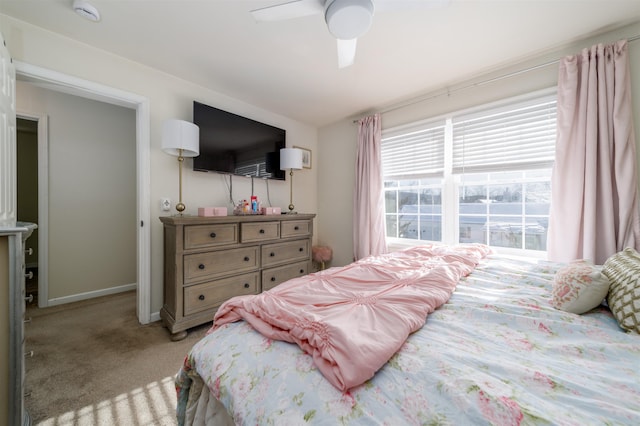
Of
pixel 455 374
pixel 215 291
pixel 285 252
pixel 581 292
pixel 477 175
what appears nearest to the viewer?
pixel 455 374

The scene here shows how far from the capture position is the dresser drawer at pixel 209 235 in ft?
6.63

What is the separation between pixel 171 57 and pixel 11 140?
1.26m

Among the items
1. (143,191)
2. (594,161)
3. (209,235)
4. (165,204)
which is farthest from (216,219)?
(594,161)

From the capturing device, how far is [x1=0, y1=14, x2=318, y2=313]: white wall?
68.7 inches

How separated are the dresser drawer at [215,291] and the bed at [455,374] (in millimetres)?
1201

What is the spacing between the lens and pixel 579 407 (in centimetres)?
50

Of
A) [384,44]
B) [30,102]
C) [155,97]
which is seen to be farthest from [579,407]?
[30,102]

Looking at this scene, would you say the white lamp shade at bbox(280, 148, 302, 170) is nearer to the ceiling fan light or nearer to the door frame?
the door frame

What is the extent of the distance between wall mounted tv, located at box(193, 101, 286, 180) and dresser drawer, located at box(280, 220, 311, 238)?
27.4 inches

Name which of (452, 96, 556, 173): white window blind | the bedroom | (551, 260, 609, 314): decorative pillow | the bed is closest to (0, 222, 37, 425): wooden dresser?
the bed

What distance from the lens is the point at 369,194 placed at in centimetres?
303

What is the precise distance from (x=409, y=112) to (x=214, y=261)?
2692mm

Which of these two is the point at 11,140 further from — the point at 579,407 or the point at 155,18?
the point at 579,407

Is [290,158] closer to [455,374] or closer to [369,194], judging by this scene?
[369,194]
